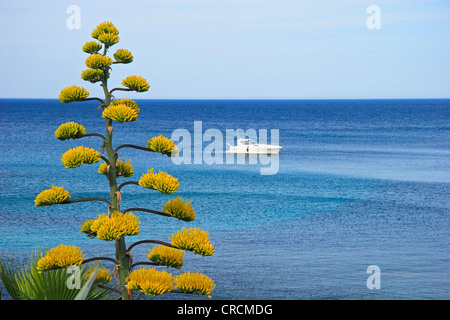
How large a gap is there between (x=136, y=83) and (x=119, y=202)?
1.51 m

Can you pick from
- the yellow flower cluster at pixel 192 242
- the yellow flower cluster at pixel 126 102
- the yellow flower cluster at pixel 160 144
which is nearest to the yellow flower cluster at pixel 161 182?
the yellow flower cluster at pixel 160 144

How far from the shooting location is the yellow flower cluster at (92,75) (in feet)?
21.3

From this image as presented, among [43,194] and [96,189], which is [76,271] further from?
[96,189]

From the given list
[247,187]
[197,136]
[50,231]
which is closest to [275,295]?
[50,231]

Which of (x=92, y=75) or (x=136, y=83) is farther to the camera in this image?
(x=136, y=83)

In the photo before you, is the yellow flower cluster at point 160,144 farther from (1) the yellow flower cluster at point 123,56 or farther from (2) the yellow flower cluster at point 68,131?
(1) the yellow flower cluster at point 123,56

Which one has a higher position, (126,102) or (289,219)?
(126,102)

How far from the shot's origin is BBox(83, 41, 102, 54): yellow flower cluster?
264 inches

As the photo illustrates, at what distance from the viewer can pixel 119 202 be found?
6.14m

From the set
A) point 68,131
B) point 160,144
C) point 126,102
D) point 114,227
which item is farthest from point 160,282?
point 126,102

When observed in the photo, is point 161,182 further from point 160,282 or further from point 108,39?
point 108,39

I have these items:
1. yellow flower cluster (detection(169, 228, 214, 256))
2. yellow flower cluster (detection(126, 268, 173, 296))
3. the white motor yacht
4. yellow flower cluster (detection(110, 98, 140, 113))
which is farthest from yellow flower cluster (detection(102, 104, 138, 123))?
the white motor yacht

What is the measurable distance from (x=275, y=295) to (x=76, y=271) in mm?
17479

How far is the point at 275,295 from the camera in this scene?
894 inches
